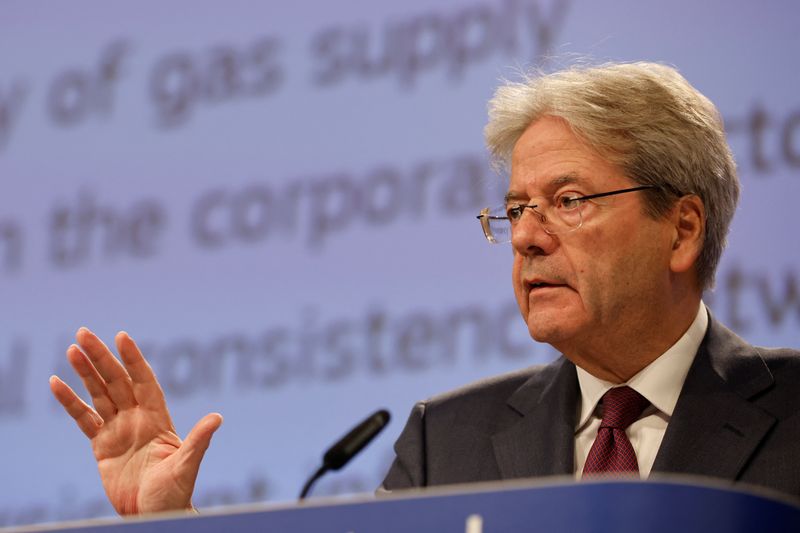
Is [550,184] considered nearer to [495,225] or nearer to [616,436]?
[495,225]

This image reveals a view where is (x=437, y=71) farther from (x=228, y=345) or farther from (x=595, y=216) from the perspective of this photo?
(x=595, y=216)

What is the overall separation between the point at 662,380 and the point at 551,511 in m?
1.02

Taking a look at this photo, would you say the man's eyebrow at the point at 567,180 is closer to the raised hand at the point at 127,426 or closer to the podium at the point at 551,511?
the raised hand at the point at 127,426

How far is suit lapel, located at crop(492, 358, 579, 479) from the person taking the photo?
8.08 ft

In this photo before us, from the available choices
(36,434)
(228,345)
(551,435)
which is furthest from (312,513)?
(36,434)

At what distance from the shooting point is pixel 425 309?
12.1 ft

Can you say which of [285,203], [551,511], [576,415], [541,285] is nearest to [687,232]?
[541,285]

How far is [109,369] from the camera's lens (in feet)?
7.71

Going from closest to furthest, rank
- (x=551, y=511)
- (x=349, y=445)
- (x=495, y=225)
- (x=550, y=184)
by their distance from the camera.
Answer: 1. (x=551, y=511)
2. (x=349, y=445)
3. (x=550, y=184)
4. (x=495, y=225)

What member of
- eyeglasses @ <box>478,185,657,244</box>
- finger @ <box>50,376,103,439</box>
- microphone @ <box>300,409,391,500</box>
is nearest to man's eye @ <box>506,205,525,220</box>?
eyeglasses @ <box>478,185,657,244</box>

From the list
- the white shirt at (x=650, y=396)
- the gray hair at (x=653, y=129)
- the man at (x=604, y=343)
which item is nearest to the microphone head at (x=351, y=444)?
the man at (x=604, y=343)

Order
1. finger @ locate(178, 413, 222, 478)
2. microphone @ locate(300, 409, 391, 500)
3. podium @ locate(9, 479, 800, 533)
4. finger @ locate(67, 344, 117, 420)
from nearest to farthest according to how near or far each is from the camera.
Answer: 1. podium @ locate(9, 479, 800, 533)
2. microphone @ locate(300, 409, 391, 500)
3. finger @ locate(178, 413, 222, 478)
4. finger @ locate(67, 344, 117, 420)

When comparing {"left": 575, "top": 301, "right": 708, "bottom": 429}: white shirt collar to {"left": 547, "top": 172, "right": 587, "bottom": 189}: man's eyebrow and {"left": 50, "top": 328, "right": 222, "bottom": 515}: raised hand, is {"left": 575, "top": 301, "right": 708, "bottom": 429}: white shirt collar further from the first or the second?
{"left": 50, "top": 328, "right": 222, "bottom": 515}: raised hand

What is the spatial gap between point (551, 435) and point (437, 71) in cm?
166
